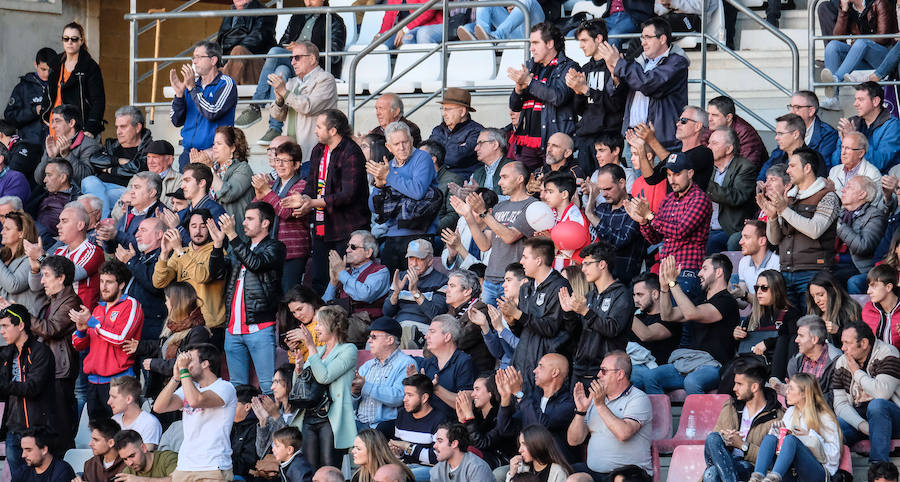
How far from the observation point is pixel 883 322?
1016 cm

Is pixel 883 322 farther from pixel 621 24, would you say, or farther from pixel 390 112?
pixel 621 24

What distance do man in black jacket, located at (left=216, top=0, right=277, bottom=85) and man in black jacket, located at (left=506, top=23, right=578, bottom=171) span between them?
362 centimetres

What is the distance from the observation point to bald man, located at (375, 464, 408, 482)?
367 inches

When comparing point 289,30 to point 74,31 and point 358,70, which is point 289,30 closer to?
point 358,70

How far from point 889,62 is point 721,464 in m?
5.32

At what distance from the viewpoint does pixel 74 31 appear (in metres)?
14.7

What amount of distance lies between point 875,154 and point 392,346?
13.6 ft

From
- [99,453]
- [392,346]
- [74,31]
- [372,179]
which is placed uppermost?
[74,31]

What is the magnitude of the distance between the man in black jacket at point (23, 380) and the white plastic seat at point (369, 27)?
572 cm

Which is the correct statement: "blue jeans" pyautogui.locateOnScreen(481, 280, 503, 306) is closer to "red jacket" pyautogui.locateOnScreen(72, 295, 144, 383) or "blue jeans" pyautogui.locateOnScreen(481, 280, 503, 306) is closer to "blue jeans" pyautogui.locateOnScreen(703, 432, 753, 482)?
"blue jeans" pyautogui.locateOnScreen(703, 432, 753, 482)

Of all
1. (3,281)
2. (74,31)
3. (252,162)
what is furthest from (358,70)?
(3,281)

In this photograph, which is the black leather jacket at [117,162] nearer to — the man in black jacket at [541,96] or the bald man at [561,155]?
the man in black jacket at [541,96]

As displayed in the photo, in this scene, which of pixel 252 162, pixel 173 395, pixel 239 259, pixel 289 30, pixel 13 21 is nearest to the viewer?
pixel 173 395

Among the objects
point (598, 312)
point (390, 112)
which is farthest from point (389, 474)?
point (390, 112)
